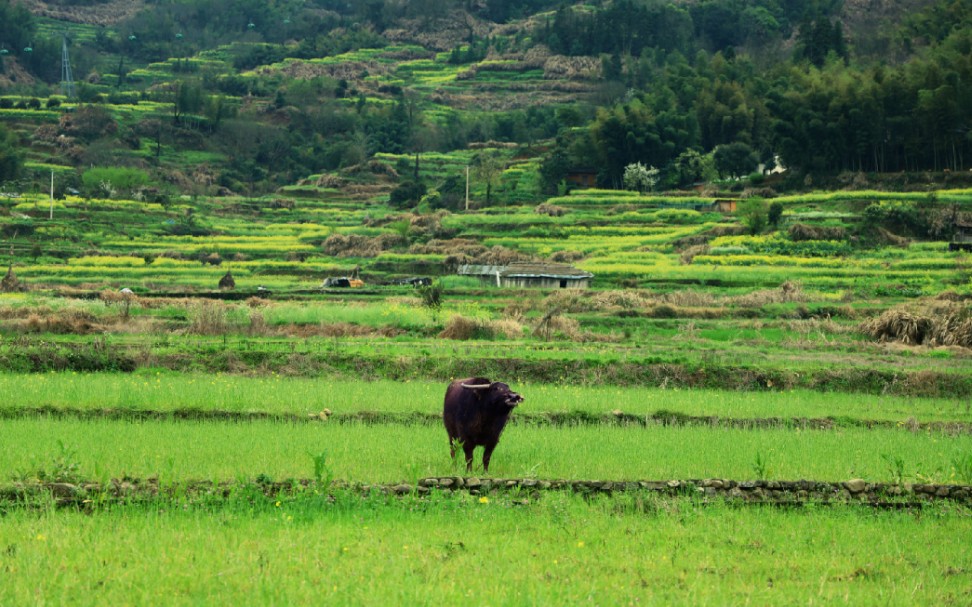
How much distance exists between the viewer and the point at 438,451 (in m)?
13.9

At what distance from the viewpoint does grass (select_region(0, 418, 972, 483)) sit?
40.2ft

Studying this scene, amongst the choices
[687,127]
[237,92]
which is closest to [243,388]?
Answer: [687,127]

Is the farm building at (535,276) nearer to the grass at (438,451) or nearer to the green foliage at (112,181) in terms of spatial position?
the grass at (438,451)

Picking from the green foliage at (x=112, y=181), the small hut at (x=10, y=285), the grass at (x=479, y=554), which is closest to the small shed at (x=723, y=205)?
the green foliage at (x=112, y=181)

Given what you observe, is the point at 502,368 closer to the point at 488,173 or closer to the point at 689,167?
the point at 689,167

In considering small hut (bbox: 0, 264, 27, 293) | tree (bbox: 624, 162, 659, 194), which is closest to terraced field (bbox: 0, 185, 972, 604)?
small hut (bbox: 0, 264, 27, 293)

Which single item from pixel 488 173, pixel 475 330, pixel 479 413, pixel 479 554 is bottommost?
pixel 479 554

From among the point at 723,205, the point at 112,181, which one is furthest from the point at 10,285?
the point at 723,205

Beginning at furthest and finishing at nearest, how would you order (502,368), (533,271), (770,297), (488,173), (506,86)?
(506,86) → (488,173) → (533,271) → (770,297) → (502,368)

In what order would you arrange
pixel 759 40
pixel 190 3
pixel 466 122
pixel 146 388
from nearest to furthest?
1. pixel 146 388
2. pixel 466 122
3. pixel 759 40
4. pixel 190 3

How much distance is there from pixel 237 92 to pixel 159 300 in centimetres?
8350

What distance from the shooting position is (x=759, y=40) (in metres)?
132

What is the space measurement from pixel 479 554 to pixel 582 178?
66724mm

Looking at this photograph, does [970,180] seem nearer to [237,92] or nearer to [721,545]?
[721,545]
